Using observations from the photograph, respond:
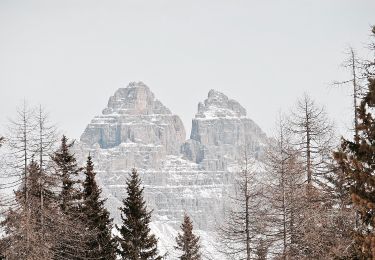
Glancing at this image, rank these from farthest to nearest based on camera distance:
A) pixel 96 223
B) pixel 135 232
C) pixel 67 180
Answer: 1. pixel 135 232
2. pixel 96 223
3. pixel 67 180

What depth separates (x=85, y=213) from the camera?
3120cm

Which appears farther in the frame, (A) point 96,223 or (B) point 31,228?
(A) point 96,223

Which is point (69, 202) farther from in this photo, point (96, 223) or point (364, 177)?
point (364, 177)

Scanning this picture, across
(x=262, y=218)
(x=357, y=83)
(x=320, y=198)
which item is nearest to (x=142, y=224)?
(x=262, y=218)

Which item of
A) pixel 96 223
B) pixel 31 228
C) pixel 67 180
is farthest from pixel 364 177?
pixel 96 223

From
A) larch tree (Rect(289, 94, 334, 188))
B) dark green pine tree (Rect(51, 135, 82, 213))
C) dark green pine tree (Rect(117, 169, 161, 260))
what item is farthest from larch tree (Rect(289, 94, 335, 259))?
dark green pine tree (Rect(51, 135, 82, 213))

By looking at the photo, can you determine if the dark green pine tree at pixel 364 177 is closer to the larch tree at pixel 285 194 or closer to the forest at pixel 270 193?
the forest at pixel 270 193

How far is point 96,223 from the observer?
104 feet

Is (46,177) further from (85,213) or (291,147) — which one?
(291,147)

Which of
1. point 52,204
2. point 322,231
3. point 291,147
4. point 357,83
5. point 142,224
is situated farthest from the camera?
point 142,224

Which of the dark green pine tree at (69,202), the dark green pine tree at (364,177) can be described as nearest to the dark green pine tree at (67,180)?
the dark green pine tree at (69,202)

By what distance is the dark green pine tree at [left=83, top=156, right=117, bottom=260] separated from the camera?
31.5m

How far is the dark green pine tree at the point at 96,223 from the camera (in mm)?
31484

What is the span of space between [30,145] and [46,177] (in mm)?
1425
